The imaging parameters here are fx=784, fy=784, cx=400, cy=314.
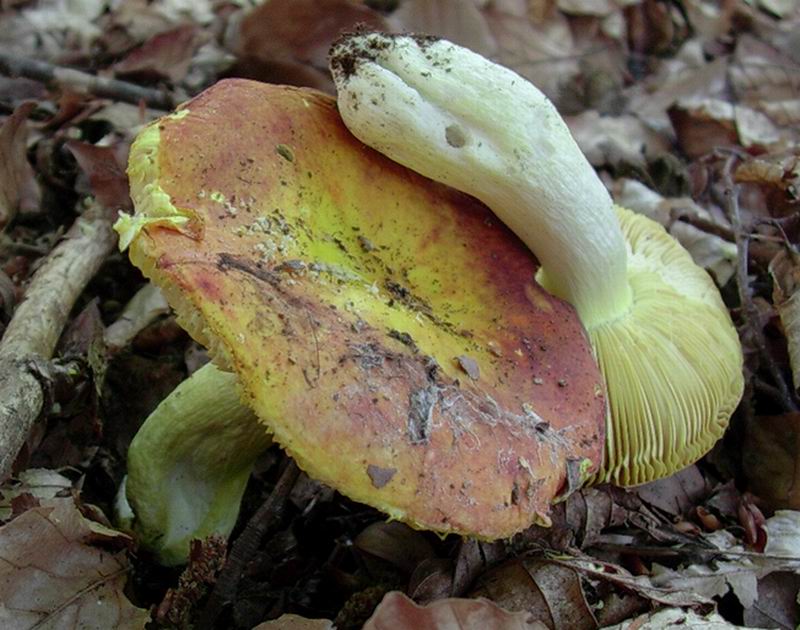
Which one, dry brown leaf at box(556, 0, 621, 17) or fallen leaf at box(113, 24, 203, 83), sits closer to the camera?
fallen leaf at box(113, 24, 203, 83)

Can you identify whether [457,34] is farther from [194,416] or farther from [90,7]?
[194,416]

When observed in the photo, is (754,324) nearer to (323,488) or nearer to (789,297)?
(789,297)

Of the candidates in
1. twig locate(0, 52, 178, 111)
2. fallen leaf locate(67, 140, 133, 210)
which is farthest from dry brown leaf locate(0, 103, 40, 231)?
twig locate(0, 52, 178, 111)

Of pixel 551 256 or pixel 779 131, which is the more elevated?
pixel 551 256

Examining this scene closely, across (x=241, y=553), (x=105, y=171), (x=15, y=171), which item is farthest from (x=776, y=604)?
(x=15, y=171)

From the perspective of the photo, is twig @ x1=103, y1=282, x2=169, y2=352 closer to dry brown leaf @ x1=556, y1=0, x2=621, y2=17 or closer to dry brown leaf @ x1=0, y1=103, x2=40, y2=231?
dry brown leaf @ x1=0, y1=103, x2=40, y2=231

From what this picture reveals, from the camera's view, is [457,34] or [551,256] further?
[457,34]

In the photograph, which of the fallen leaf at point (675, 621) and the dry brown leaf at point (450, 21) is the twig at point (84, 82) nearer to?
the dry brown leaf at point (450, 21)

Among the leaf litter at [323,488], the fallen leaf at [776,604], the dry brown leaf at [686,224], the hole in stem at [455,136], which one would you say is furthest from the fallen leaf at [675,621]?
the dry brown leaf at [686,224]

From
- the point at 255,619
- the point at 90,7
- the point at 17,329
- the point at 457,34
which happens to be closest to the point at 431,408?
the point at 255,619
